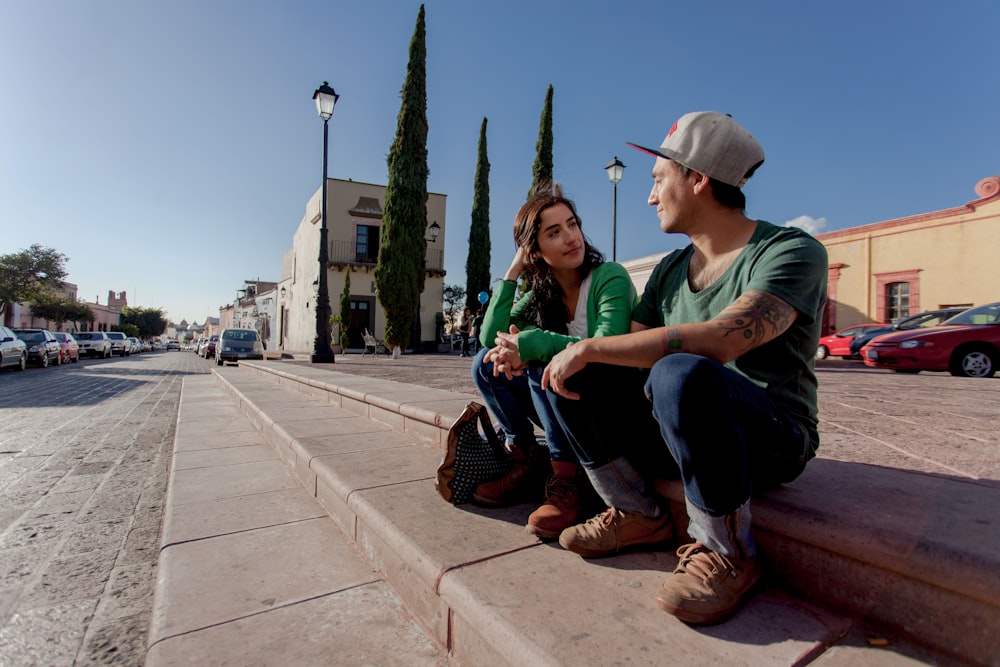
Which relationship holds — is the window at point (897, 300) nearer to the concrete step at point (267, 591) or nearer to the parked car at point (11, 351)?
the concrete step at point (267, 591)

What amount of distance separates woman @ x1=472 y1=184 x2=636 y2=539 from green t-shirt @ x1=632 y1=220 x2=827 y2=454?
356mm

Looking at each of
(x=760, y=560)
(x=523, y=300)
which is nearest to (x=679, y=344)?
(x=760, y=560)

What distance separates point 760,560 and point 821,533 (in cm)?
19

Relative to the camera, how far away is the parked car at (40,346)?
1431cm

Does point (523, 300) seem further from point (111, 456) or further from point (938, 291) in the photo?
point (938, 291)

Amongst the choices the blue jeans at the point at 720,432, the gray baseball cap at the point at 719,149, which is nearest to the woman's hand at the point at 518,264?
the gray baseball cap at the point at 719,149

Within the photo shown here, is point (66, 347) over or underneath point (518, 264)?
underneath

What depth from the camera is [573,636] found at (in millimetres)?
980

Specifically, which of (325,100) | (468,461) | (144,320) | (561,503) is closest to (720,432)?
(561,503)

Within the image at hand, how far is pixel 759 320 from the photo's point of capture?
3.64ft

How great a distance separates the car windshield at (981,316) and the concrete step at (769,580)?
8.36 m

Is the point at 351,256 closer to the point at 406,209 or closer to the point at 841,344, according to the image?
the point at 406,209

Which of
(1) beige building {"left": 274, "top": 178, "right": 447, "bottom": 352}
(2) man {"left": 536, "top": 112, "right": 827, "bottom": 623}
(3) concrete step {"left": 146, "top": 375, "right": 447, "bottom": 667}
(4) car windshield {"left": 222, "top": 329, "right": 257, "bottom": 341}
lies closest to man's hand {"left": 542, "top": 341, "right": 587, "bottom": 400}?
(2) man {"left": 536, "top": 112, "right": 827, "bottom": 623}

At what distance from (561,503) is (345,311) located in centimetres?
2030
